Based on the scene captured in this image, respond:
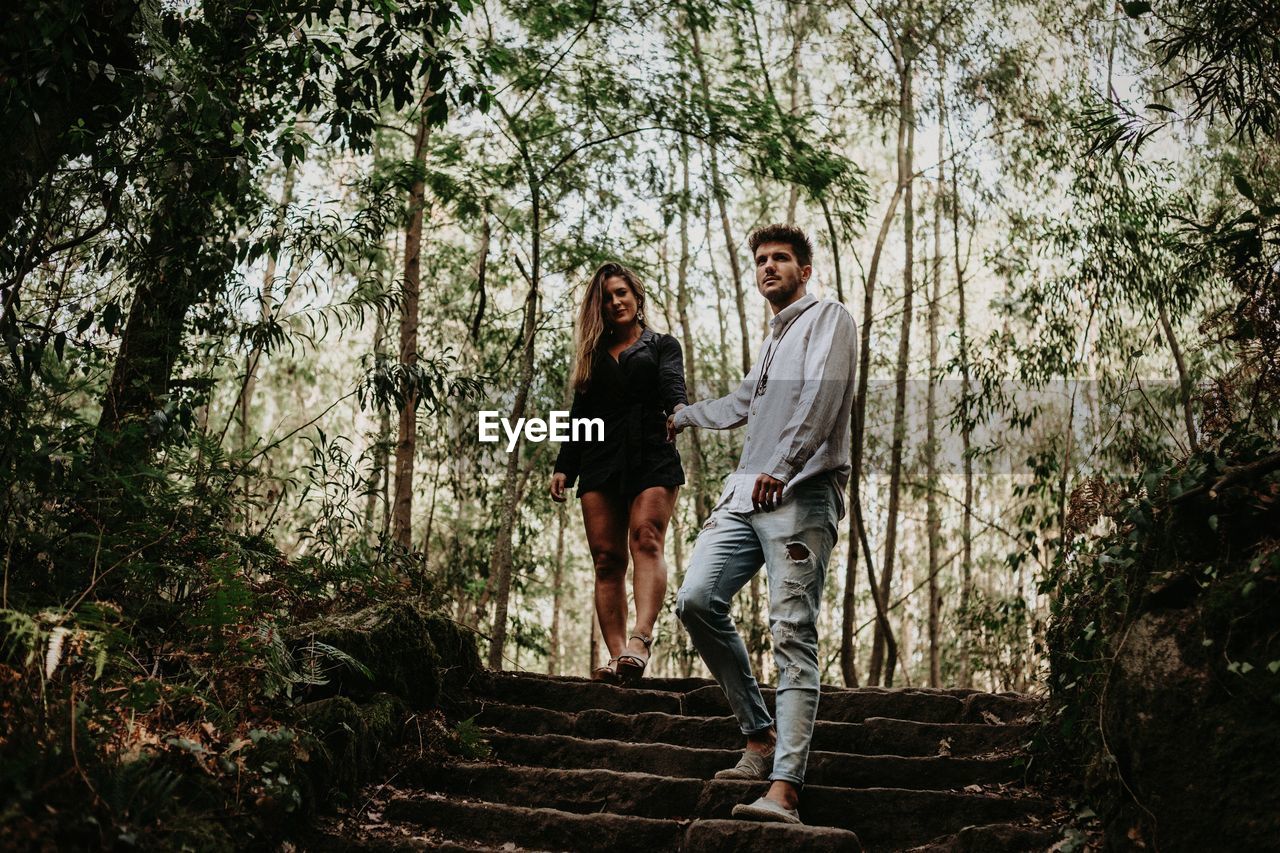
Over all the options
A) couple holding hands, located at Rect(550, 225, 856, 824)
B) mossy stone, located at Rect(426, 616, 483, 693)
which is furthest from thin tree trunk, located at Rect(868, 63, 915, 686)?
couple holding hands, located at Rect(550, 225, 856, 824)

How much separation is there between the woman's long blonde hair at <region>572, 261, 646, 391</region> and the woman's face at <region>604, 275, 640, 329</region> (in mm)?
17

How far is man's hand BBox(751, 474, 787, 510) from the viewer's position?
3.53m

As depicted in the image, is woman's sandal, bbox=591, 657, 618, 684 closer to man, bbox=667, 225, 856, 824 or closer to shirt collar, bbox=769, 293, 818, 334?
man, bbox=667, 225, 856, 824

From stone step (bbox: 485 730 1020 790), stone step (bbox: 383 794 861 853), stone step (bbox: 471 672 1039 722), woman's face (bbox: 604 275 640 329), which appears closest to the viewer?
stone step (bbox: 383 794 861 853)

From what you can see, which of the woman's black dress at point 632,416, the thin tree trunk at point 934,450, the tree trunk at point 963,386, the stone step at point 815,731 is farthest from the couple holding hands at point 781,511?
the thin tree trunk at point 934,450

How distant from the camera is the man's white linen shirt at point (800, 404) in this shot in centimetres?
356

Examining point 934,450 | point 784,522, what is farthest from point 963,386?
point 784,522

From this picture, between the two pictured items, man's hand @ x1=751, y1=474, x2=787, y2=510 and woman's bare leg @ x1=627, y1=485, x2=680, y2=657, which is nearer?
man's hand @ x1=751, y1=474, x2=787, y2=510

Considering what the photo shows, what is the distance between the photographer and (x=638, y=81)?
862cm

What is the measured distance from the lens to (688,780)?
3.80m

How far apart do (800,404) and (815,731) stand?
1.73 meters

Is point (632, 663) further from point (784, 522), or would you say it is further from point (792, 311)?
point (792, 311)

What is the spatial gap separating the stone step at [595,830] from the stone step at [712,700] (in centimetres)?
128

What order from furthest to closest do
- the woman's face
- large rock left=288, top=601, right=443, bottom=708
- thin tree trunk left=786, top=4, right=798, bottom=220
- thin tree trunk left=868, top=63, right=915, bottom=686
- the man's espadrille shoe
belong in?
thin tree trunk left=786, top=4, right=798, bottom=220 < thin tree trunk left=868, top=63, right=915, bottom=686 < the woman's face < large rock left=288, top=601, right=443, bottom=708 < the man's espadrille shoe
